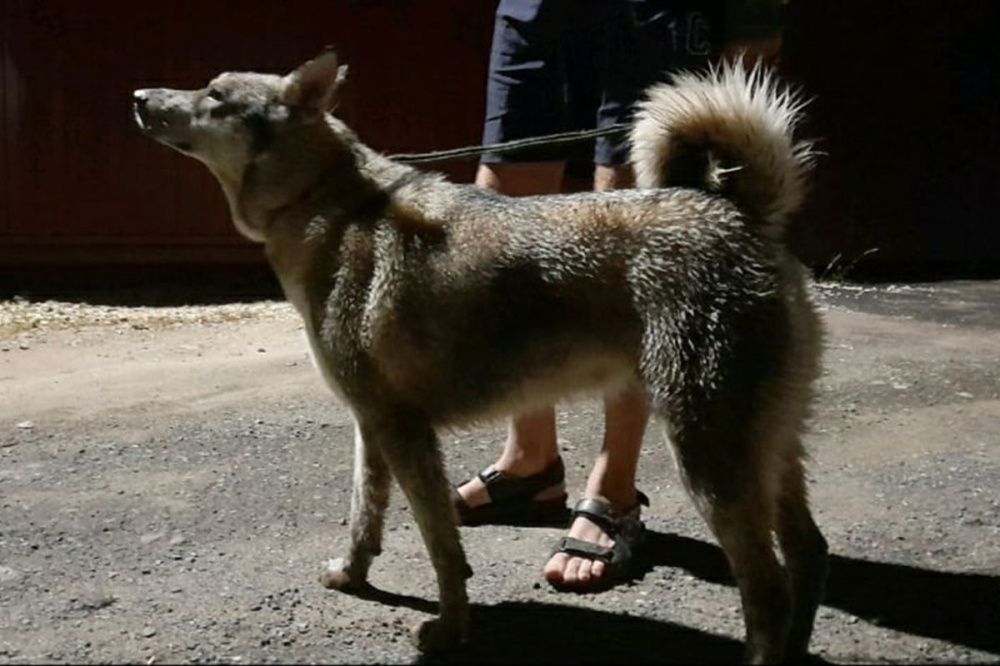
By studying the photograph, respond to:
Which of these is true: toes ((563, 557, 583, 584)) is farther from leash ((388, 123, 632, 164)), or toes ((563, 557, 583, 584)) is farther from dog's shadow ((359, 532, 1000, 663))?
leash ((388, 123, 632, 164))

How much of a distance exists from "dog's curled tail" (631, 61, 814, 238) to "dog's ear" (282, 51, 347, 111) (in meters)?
0.85

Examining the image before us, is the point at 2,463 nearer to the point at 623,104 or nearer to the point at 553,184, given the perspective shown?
the point at 553,184

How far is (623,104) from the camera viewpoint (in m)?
4.18

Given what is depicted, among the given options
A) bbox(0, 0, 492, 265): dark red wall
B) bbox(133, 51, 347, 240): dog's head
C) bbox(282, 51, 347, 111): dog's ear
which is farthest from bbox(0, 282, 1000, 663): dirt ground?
bbox(0, 0, 492, 265): dark red wall

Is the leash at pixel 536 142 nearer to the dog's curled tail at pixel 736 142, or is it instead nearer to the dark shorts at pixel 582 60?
the dark shorts at pixel 582 60

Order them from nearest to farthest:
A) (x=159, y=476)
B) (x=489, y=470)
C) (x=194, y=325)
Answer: (x=489, y=470) → (x=159, y=476) → (x=194, y=325)

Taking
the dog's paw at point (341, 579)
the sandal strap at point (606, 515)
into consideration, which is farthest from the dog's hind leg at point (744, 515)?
the dog's paw at point (341, 579)

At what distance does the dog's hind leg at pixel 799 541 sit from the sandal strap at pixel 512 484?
3.36ft

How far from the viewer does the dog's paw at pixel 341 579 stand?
155 inches

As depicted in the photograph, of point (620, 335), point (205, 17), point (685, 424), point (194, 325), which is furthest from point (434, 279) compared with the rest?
point (205, 17)

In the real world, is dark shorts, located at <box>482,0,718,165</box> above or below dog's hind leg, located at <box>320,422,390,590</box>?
above

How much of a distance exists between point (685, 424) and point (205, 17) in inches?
233

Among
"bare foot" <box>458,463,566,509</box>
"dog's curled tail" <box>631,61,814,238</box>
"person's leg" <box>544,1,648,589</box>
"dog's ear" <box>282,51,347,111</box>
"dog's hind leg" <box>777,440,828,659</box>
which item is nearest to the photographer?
"dog's curled tail" <box>631,61,814,238</box>

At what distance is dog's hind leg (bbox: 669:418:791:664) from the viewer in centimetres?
326
